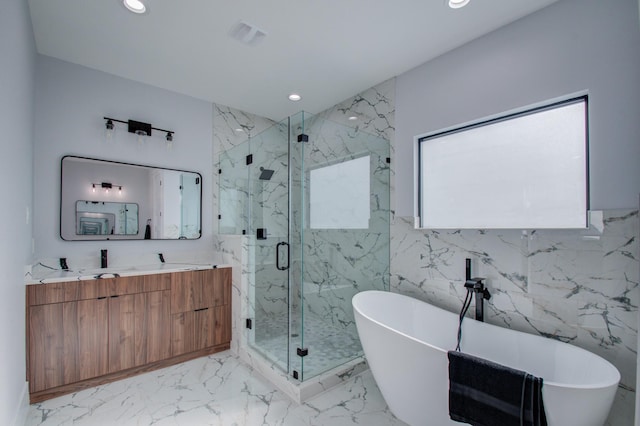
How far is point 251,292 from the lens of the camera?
294 centimetres

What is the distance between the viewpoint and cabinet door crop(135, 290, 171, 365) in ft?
8.42

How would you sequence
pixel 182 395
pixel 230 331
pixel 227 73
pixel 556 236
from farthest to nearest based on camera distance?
pixel 230 331, pixel 227 73, pixel 182 395, pixel 556 236

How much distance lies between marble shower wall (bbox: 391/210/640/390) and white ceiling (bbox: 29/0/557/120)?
1553 millimetres

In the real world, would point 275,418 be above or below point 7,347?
below

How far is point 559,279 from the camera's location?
1.92 meters

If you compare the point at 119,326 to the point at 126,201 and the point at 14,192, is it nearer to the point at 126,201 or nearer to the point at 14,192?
the point at 126,201

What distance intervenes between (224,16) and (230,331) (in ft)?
9.32

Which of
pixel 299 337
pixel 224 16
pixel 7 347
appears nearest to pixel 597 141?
pixel 299 337

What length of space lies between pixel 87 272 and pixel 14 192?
3.40 ft

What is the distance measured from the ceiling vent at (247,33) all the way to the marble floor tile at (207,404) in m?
2.76

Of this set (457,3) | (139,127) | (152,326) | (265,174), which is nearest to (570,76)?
(457,3)

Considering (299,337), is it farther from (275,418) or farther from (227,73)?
(227,73)

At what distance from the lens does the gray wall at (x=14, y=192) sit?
1436 millimetres

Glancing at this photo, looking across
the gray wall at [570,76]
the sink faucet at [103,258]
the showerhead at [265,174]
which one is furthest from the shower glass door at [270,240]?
the gray wall at [570,76]
